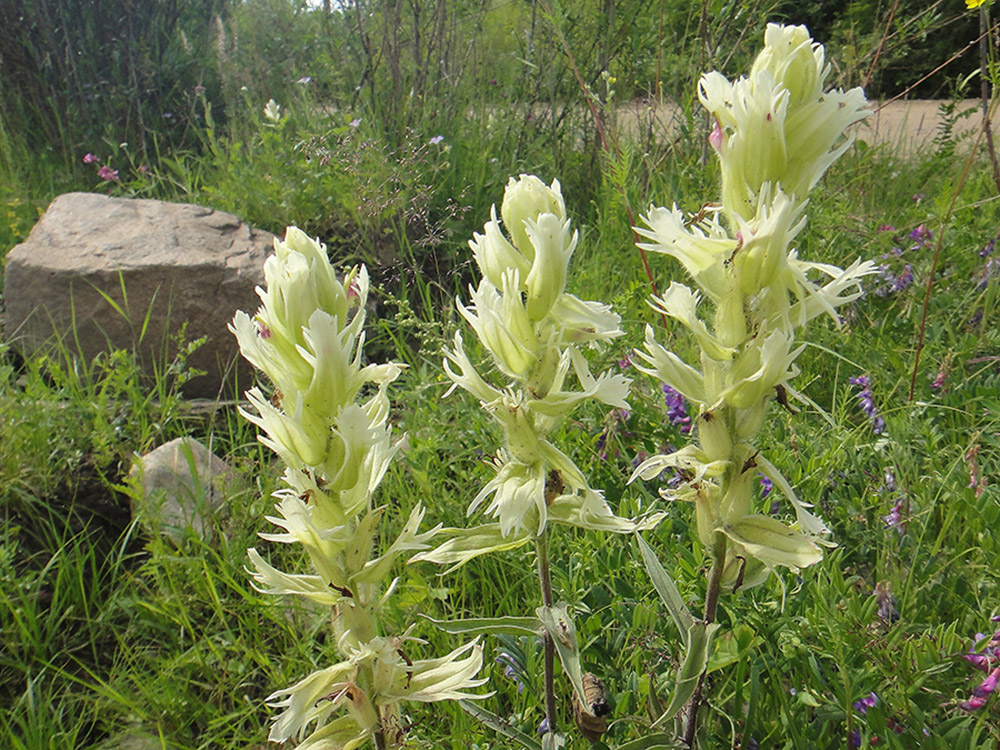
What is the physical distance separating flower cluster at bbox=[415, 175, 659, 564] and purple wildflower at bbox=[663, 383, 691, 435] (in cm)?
104

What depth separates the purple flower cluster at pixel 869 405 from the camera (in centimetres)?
215

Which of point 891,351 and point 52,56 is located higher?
point 52,56

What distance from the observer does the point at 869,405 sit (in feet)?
7.22

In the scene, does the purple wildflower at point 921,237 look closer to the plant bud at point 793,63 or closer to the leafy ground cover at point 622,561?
the leafy ground cover at point 622,561

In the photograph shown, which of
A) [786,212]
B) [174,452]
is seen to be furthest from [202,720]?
[786,212]

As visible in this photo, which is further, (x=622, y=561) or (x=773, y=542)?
(x=622, y=561)

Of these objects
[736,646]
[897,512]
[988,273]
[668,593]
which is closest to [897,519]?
[897,512]

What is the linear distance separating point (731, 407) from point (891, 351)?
5.87 feet

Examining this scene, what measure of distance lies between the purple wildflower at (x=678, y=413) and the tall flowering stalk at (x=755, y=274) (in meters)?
1.02

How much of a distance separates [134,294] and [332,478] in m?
3.06

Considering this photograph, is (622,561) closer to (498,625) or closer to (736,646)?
(736,646)

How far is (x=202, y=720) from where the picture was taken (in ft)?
5.98

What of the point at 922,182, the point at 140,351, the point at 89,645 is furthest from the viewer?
the point at 922,182

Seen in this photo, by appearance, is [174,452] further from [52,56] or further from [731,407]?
[52,56]
